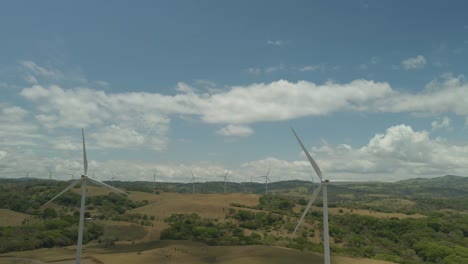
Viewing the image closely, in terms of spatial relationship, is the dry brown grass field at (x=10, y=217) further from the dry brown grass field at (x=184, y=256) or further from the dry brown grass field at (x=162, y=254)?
the dry brown grass field at (x=184, y=256)

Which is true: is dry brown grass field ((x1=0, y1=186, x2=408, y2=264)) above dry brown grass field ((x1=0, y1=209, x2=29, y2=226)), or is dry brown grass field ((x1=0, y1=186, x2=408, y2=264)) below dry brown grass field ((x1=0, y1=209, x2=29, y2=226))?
below

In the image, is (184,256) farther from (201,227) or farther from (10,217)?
(10,217)

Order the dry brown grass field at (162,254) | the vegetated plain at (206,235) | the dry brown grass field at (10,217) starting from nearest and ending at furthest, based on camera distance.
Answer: the dry brown grass field at (162,254) → the vegetated plain at (206,235) → the dry brown grass field at (10,217)

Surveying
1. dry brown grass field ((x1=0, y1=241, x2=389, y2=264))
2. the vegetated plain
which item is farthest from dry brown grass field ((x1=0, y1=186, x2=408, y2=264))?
the vegetated plain

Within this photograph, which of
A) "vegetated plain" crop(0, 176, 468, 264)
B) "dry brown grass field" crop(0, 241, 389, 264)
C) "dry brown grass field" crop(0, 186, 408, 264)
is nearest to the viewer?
"dry brown grass field" crop(0, 241, 389, 264)

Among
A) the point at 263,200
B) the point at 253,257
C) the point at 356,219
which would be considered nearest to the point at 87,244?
the point at 253,257

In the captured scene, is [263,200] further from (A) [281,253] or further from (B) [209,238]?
(A) [281,253]

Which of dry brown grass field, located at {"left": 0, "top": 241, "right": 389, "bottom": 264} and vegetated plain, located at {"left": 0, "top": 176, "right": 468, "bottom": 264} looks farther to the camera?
vegetated plain, located at {"left": 0, "top": 176, "right": 468, "bottom": 264}

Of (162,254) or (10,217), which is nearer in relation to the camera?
(162,254)

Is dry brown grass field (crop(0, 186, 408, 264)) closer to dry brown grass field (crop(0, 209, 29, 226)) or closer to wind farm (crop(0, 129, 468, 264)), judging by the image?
wind farm (crop(0, 129, 468, 264))

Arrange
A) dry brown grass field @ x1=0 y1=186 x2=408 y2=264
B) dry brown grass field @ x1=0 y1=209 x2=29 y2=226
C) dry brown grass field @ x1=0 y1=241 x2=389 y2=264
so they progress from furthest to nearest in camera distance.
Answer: dry brown grass field @ x1=0 y1=209 x2=29 y2=226 → dry brown grass field @ x1=0 y1=186 x2=408 y2=264 → dry brown grass field @ x1=0 y1=241 x2=389 y2=264

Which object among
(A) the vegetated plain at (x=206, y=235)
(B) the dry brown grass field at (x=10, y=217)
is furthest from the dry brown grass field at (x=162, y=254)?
(B) the dry brown grass field at (x=10, y=217)

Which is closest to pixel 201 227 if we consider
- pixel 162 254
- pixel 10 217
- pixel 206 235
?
pixel 206 235
